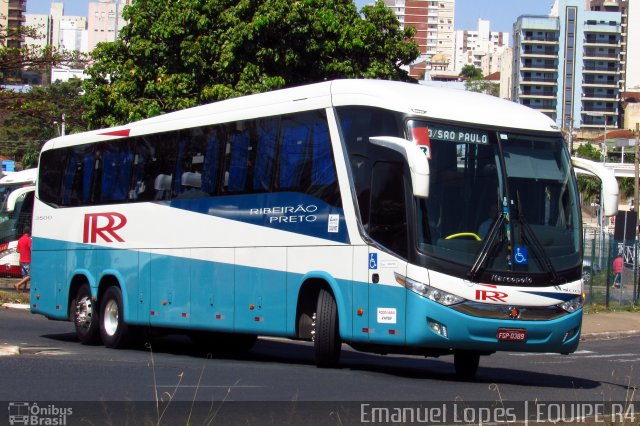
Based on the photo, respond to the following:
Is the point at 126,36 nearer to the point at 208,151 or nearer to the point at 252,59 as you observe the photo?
the point at 252,59

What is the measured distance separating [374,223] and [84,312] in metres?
7.58

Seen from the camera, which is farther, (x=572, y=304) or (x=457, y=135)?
(x=572, y=304)

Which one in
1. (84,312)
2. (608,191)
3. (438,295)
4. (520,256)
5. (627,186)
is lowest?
(84,312)

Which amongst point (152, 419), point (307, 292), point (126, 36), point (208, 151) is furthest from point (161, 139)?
point (126, 36)

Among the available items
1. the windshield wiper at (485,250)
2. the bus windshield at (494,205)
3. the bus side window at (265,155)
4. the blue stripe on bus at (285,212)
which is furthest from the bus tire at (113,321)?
the windshield wiper at (485,250)

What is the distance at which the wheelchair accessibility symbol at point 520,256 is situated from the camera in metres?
12.8

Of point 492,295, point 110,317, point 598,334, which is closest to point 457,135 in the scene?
point 492,295

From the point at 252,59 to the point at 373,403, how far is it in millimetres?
21608

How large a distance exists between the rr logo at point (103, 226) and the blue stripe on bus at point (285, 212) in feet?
7.77

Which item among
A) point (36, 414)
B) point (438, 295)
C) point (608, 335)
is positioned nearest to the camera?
point (36, 414)

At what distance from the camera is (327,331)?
13656 mm

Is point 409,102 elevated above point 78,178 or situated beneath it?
elevated above

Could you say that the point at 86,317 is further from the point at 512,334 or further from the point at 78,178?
the point at 512,334

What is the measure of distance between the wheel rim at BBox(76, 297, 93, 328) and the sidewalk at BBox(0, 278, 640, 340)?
889cm
